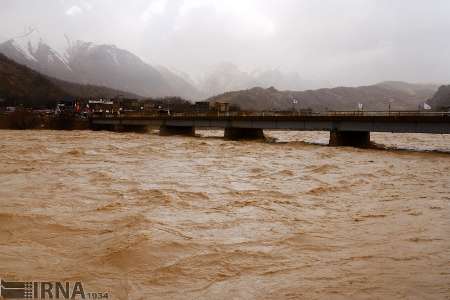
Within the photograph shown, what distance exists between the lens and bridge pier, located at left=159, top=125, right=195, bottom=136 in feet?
286

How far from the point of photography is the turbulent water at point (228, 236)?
9031 mm

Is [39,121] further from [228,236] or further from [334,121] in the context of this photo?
[228,236]

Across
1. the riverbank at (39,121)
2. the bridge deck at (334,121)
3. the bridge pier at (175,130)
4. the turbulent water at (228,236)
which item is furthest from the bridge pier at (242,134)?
the riverbank at (39,121)

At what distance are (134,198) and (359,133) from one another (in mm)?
44939

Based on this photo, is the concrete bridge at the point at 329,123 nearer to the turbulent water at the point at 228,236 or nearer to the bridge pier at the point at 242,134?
the bridge pier at the point at 242,134

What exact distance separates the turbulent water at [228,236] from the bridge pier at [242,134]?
1880 inches

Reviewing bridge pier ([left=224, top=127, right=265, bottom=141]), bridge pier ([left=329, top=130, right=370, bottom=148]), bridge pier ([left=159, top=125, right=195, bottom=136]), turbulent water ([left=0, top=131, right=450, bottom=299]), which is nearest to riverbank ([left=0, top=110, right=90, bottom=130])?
bridge pier ([left=159, top=125, right=195, bottom=136])

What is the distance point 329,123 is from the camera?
56.3 meters

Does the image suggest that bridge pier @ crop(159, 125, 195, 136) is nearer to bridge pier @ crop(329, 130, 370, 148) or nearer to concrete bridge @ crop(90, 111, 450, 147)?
concrete bridge @ crop(90, 111, 450, 147)

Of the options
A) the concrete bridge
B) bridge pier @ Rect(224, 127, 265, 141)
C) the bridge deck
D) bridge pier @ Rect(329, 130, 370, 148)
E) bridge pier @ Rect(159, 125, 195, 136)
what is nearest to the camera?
the bridge deck

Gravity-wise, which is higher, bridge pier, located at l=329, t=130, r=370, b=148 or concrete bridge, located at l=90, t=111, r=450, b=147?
concrete bridge, located at l=90, t=111, r=450, b=147

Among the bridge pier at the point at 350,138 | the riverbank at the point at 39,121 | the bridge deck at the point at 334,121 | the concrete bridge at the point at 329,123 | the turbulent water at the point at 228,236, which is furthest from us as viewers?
the riverbank at the point at 39,121

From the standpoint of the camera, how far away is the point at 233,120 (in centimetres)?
7075

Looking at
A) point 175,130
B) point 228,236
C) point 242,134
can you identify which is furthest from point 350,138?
point 228,236
